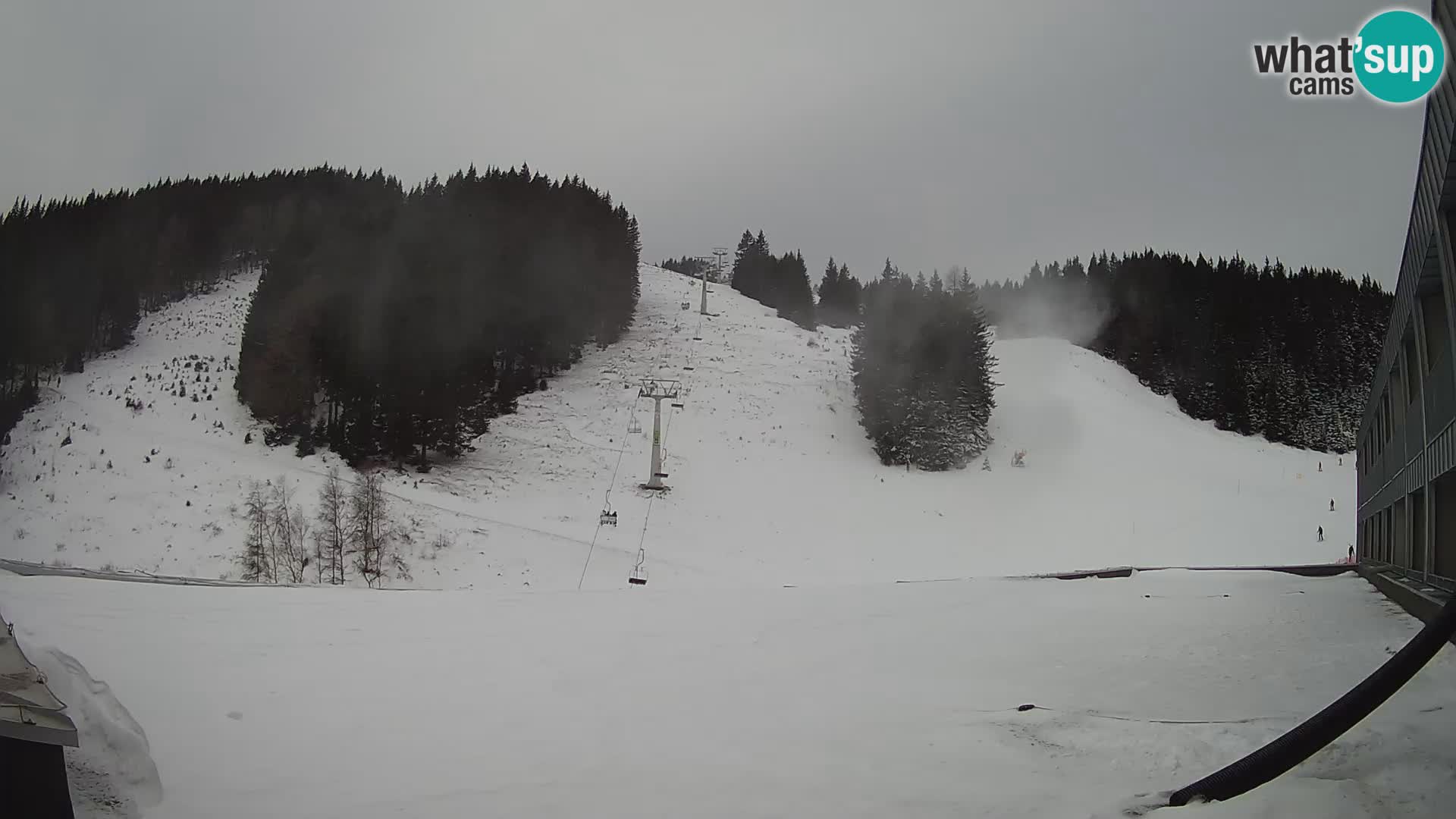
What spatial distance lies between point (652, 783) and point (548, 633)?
4.56m

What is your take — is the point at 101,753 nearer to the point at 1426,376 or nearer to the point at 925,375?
the point at 1426,376

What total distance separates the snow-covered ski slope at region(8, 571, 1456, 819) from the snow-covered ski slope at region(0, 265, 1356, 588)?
20.2 ft

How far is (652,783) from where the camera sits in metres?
4.68

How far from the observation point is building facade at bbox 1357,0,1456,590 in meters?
5.80

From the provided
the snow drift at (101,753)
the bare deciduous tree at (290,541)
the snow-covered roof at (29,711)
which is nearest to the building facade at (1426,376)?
the snow-covered roof at (29,711)

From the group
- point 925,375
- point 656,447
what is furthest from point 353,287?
point 925,375

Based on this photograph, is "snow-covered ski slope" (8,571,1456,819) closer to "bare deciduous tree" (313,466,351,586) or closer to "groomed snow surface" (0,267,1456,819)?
"groomed snow surface" (0,267,1456,819)

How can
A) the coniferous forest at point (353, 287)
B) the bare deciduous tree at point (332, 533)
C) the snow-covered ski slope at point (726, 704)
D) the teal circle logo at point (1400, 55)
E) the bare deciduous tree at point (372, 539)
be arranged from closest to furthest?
the snow-covered ski slope at point (726, 704) < the teal circle logo at point (1400, 55) < the coniferous forest at point (353, 287) < the bare deciduous tree at point (332, 533) < the bare deciduous tree at point (372, 539)

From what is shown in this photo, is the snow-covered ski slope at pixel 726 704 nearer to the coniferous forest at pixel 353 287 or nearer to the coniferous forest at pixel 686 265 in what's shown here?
the coniferous forest at pixel 353 287

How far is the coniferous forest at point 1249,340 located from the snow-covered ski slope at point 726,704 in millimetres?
45096

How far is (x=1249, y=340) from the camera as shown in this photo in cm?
5341

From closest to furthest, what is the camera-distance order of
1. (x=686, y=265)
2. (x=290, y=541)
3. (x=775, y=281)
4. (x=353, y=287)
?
1. (x=290, y=541)
2. (x=353, y=287)
3. (x=775, y=281)
4. (x=686, y=265)

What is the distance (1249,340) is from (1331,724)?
59420 millimetres

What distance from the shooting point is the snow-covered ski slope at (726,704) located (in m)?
4.19
